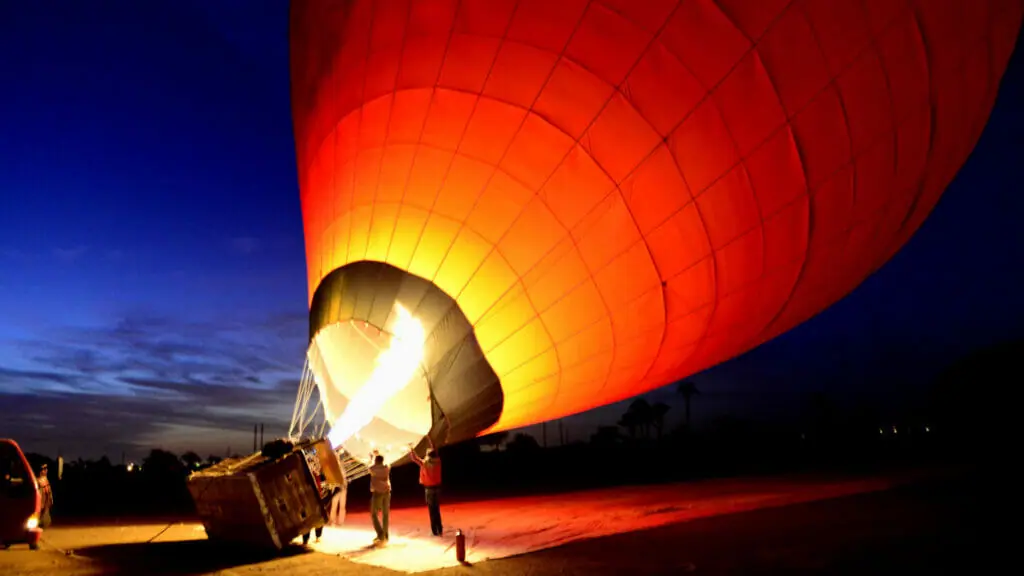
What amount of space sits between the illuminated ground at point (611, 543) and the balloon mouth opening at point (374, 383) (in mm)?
1056

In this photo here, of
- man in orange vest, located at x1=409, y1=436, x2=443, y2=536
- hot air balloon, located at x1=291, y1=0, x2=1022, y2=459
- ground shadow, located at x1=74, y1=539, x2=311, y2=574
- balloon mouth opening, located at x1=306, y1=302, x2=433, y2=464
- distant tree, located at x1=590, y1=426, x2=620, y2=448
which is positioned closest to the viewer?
hot air balloon, located at x1=291, y1=0, x2=1022, y2=459

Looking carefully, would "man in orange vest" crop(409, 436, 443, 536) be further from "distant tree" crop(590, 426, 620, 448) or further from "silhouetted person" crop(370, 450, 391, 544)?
"distant tree" crop(590, 426, 620, 448)

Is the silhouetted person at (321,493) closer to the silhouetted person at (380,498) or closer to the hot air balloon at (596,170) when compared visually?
the silhouetted person at (380,498)

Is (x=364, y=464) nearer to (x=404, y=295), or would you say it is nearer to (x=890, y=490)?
(x=404, y=295)

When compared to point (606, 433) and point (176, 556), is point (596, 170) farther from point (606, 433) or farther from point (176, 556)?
point (606, 433)

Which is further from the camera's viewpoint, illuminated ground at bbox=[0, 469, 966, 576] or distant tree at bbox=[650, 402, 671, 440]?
distant tree at bbox=[650, 402, 671, 440]

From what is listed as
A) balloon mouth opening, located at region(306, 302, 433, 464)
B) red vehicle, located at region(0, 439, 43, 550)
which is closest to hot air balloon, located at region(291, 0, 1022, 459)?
balloon mouth opening, located at region(306, 302, 433, 464)

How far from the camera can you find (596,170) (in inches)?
227

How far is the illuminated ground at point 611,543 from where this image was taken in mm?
5137

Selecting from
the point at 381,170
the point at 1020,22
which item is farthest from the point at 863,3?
the point at 381,170

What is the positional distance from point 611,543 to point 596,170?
3.26 metres

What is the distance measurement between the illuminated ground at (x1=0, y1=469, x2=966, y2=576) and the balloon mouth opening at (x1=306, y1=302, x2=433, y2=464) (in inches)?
41.6

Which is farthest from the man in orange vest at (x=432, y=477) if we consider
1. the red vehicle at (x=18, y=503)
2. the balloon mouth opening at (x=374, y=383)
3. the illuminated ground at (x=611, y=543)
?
the red vehicle at (x=18, y=503)

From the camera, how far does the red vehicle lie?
6.66 metres
